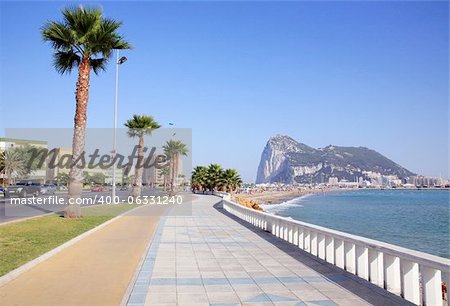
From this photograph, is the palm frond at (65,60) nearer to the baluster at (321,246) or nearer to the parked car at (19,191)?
the baluster at (321,246)

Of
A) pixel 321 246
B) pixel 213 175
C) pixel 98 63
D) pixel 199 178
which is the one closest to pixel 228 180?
pixel 213 175

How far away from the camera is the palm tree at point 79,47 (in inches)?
773

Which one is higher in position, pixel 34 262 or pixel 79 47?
pixel 79 47

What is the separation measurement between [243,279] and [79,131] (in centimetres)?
1495

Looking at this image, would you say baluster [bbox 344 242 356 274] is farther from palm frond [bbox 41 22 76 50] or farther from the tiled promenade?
palm frond [bbox 41 22 76 50]

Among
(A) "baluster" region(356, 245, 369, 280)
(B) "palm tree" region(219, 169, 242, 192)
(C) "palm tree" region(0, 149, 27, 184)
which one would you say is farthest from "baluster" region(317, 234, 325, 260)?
(C) "palm tree" region(0, 149, 27, 184)

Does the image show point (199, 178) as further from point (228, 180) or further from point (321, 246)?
point (321, 246)

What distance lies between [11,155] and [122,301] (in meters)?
69.7

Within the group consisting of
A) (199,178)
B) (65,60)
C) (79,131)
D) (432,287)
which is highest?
(65,60)

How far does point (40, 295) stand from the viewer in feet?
21.4

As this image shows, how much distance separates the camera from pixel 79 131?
20016 millimetres

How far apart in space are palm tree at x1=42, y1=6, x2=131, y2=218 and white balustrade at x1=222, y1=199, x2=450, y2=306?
13205mm

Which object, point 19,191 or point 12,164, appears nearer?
point 19,191

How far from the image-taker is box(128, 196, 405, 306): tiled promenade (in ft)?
20.5
